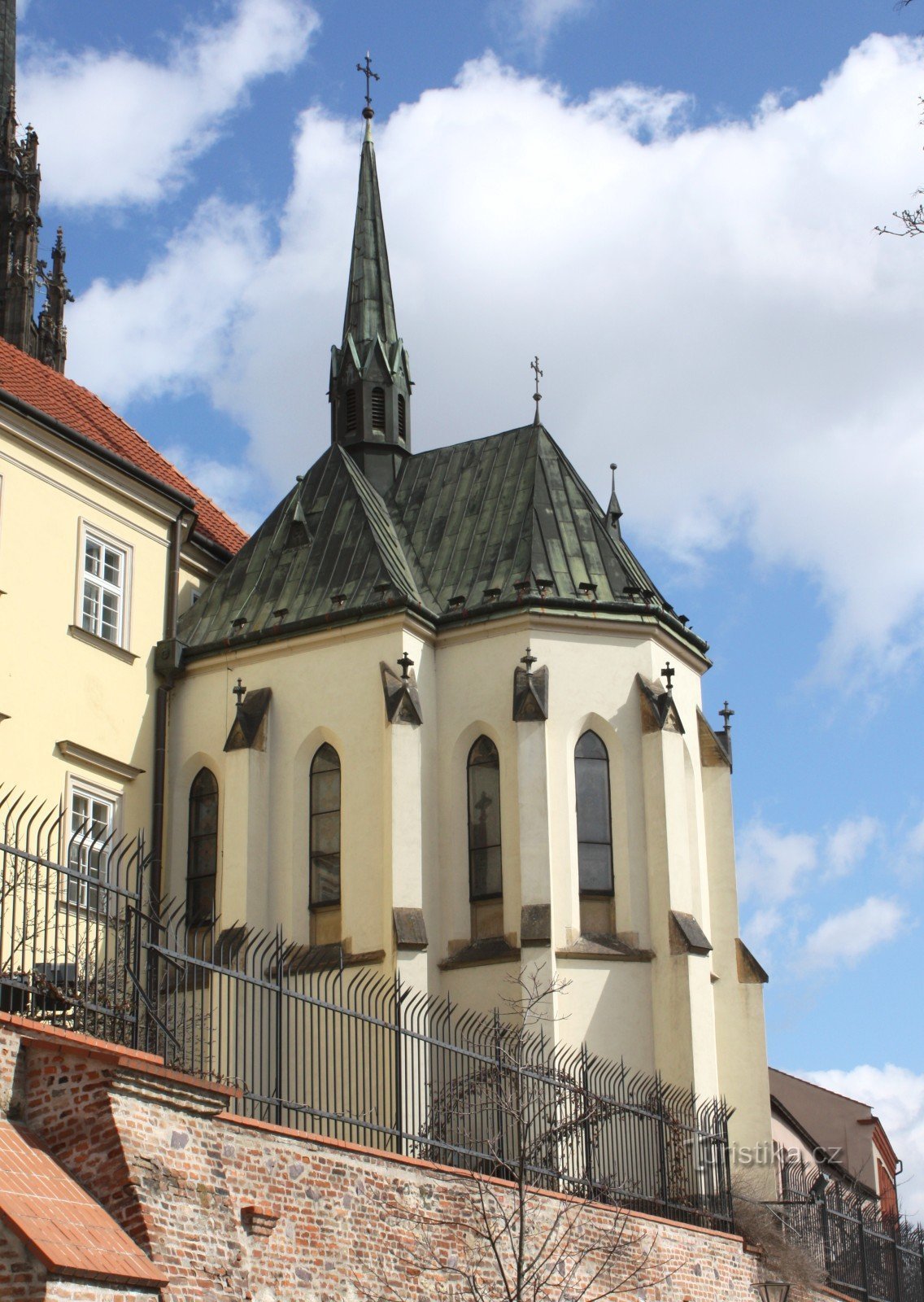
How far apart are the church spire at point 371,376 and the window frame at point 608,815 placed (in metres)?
8.20

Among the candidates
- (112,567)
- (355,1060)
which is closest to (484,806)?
(112,567)

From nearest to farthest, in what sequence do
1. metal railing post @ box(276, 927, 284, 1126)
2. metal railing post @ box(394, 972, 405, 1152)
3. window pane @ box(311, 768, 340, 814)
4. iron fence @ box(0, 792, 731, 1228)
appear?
iron fence @ box(0, 792, 731, 1228), metal railing post @ box(276, 927, 284, 1126), metal railing post @ box(394, 972, 405, 1152), window pane @ box(311, 768, 340, 814)

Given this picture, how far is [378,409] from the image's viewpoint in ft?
110

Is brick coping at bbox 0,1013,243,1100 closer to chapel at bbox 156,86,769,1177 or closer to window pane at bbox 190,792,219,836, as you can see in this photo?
chapel at bbox 156,86,769,1177

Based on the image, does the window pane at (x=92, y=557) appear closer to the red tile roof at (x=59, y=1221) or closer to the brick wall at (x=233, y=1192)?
the brick wall at (x=233, y=1192)

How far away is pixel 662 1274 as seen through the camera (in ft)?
62.0

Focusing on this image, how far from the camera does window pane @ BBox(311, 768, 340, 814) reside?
26.5 metres

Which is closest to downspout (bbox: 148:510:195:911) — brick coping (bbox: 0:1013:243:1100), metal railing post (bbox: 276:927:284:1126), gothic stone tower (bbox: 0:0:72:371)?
metal railing post (bbox: 276:927:284:1126)

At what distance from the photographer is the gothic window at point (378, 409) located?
33.3 m

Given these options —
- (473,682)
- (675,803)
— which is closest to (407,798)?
(473,682)

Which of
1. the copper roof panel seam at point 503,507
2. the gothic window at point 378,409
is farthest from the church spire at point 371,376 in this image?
the copper roof panel seam at point 503,507

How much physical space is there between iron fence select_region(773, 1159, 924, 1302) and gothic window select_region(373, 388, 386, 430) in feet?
50.9

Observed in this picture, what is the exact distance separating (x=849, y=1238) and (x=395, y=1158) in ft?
40.3

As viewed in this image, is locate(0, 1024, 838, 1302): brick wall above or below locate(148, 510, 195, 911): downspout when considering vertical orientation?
below
